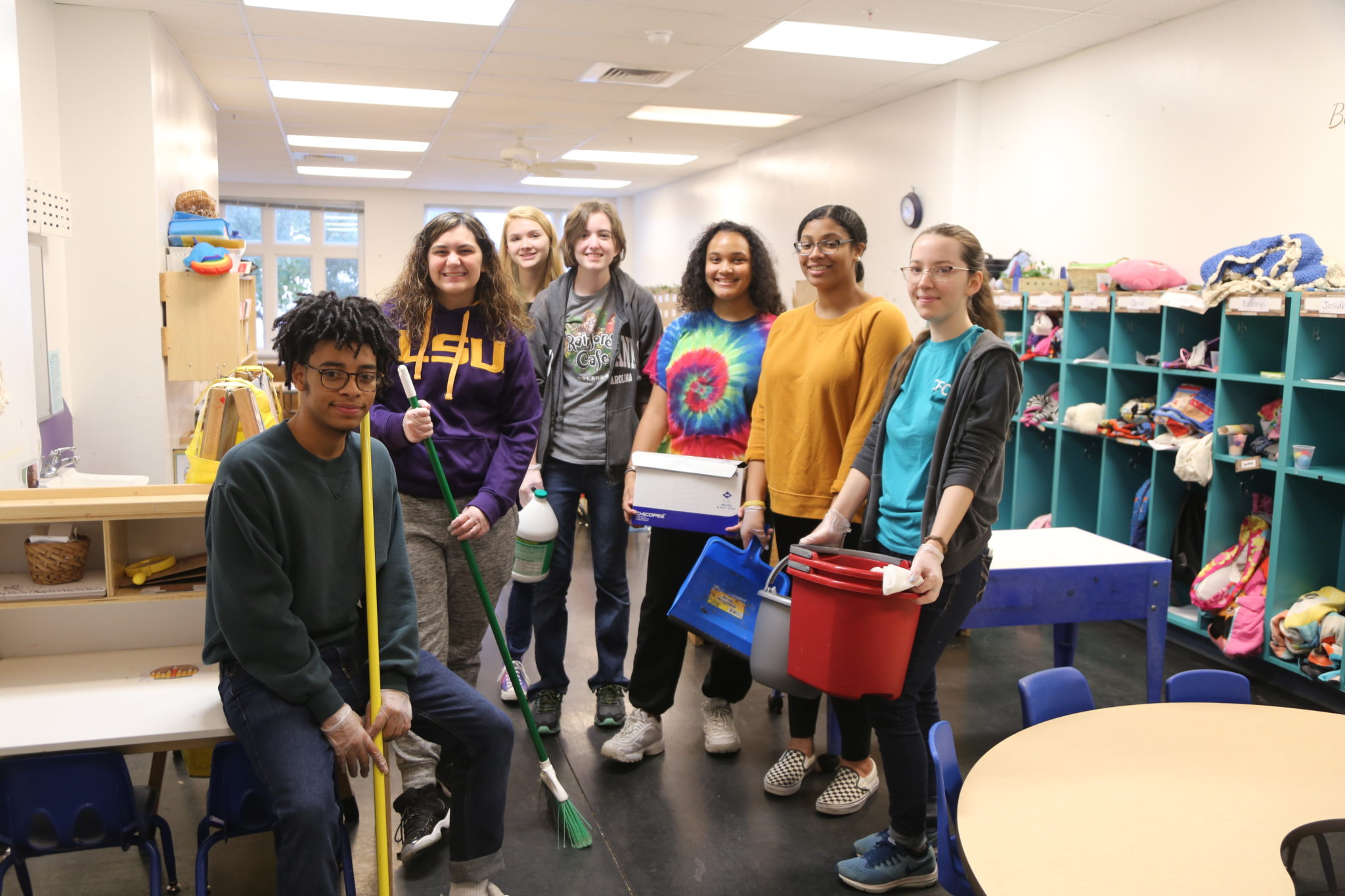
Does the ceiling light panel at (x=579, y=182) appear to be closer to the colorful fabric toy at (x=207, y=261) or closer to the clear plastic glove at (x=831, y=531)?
the colorful fabric toy at (x=207, y=261)

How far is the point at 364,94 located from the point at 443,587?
541 cm

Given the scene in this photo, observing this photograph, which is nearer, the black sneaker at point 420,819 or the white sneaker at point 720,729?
the black sneaker at point 420,819

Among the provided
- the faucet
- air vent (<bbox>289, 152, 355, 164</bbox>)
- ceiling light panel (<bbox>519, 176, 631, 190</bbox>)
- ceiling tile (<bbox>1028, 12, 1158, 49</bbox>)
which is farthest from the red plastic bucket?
ceiling light panel (<bbox>519, 176, 631, 190</bbox>)

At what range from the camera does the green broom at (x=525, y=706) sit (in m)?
2.45

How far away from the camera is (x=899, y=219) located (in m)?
6.82

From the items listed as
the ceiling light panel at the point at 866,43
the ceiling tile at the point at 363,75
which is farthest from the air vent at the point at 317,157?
the ceiling light panel at the point at 866,43

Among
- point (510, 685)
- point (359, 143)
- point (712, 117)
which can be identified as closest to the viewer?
point (510, 685)

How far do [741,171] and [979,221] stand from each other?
13.3ft

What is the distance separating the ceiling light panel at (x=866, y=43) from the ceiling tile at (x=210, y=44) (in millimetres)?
2852

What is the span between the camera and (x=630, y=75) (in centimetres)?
628

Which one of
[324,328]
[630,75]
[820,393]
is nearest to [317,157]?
[630,75]

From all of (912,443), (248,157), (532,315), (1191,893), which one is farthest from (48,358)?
(248,157)

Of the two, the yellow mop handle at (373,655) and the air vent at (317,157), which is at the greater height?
the air vent at (317,157)

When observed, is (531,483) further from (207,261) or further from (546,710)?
(207,261)
